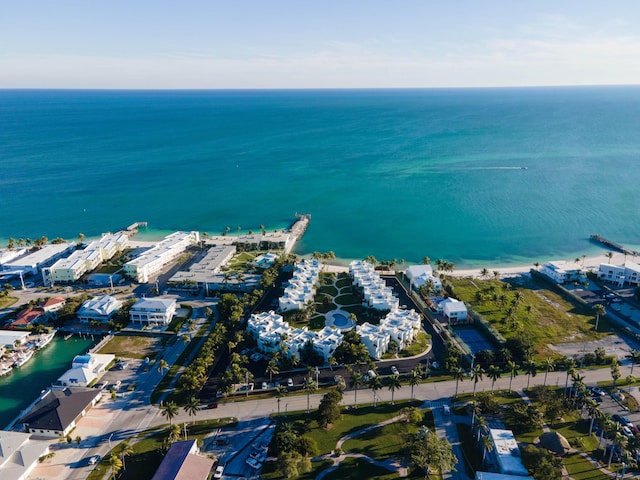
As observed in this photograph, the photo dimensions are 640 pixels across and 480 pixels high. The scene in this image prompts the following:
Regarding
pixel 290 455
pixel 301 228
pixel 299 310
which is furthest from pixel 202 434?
pixel 301 228

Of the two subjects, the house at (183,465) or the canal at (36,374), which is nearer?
the house at (183,465)

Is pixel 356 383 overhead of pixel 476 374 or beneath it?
beneath

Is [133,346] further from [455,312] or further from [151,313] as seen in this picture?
[455,312]

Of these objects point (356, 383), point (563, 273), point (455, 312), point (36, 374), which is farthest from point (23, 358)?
point (563, 273)

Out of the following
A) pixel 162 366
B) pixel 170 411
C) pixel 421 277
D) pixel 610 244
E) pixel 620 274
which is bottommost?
pixel 162 366

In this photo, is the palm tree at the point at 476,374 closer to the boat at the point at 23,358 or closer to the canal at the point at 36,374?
the canal at the point at 36,374

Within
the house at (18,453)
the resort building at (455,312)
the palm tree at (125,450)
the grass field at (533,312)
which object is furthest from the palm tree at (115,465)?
the grass field at (533,312)

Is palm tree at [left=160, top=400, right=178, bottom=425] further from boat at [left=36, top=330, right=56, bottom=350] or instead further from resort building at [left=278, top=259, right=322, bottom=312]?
boat at [left=36, top=330, right=56, bottom=350]

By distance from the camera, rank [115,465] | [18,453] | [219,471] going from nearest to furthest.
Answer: [115,465] → [219,471] → [18,453]
